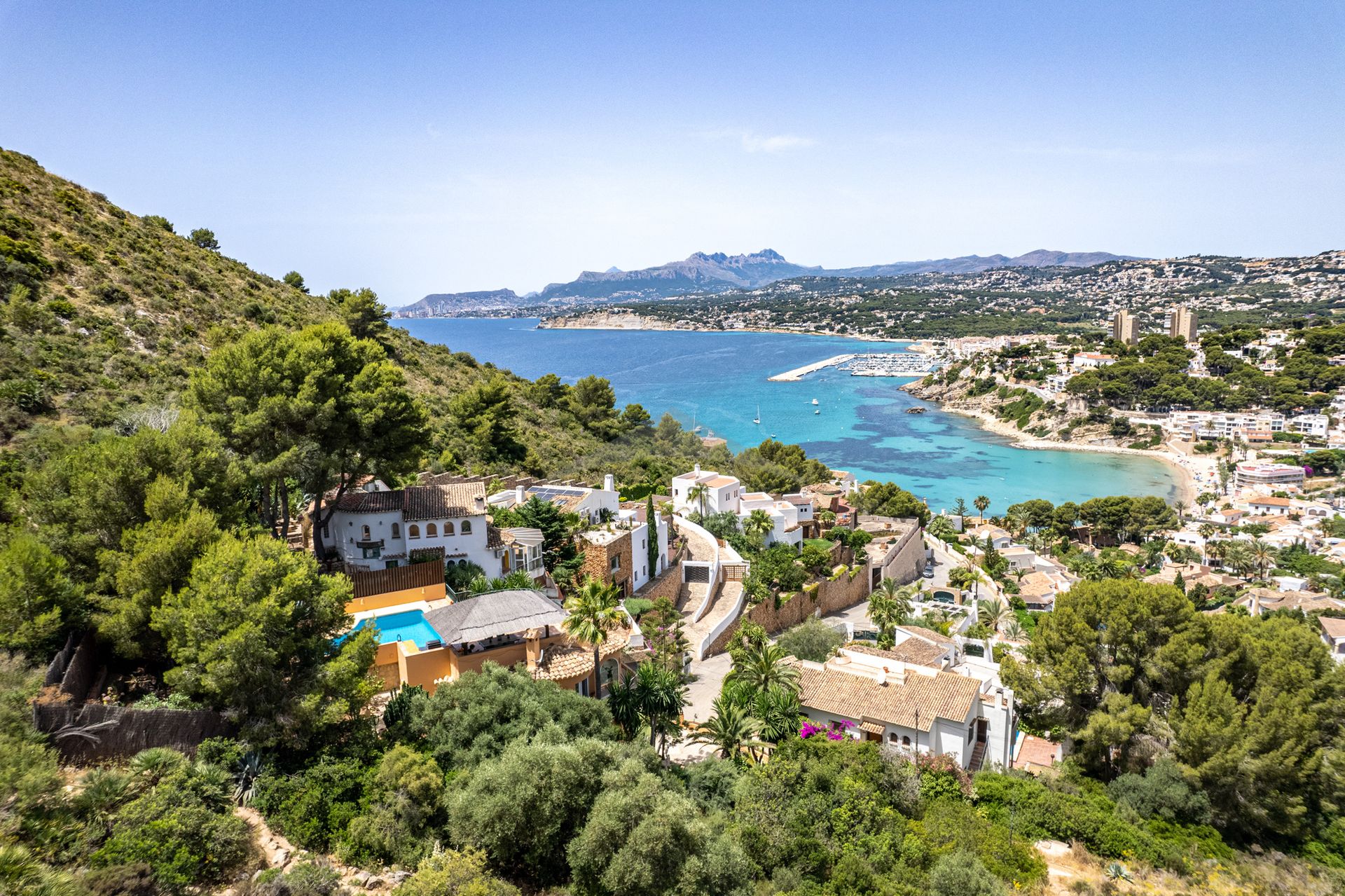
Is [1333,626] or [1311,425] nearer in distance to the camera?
[1333,626]

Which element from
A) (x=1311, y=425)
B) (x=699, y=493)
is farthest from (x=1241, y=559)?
(x=1311, y=425)

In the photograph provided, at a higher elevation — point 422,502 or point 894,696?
point 422,502

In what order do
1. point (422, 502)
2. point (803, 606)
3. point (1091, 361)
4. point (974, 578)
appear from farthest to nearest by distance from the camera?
point (1091, 361)
point (974, 578)
point (803, 606)
point (422, 502)

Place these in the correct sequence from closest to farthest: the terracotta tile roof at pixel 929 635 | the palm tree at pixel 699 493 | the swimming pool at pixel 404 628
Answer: the swimming pool at pixel 404 628 → the terracotta tile roof at pixel 929 635 → the palm tree at pixel 699 493

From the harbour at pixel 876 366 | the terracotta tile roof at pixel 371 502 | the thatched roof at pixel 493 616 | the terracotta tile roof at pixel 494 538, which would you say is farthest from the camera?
the harbour at pixel 876 366

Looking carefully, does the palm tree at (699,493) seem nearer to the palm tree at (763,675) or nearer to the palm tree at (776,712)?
the palm tree at (763,675)

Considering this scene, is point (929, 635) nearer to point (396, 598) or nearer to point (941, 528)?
point (396, 598)

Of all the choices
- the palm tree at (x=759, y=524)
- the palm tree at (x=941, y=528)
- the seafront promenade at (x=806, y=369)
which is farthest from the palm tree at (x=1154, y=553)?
the seafront promenade at (x=806, y=369)
